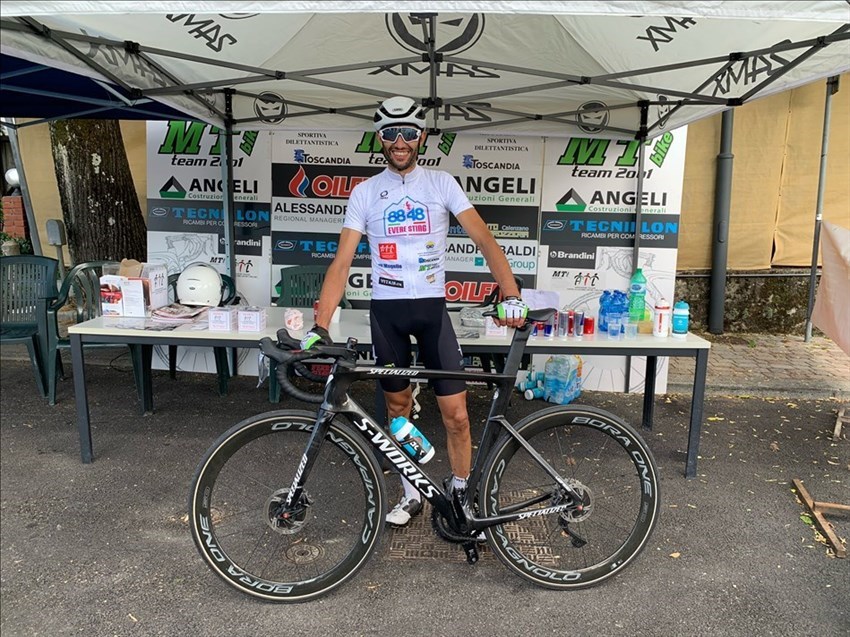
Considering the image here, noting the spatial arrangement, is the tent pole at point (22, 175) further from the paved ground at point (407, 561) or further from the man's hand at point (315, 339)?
the man's hand at point (315, 339)

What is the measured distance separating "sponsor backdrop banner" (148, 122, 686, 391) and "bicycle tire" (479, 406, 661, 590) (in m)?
2.57

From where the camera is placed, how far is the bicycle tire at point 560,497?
2.47 meters

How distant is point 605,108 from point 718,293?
3.62m

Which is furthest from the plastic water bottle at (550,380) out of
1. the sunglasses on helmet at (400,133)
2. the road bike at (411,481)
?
the sunglasses on helmet at (400,133)

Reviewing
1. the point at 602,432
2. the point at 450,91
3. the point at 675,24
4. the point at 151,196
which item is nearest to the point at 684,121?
the point at 675,24

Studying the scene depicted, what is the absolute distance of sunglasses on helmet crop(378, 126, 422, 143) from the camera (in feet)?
8.53

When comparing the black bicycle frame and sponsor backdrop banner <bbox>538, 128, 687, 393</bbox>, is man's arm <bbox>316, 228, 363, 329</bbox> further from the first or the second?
sponsor backdrop banner <bbox>538, 128, 687, 393</bbox>

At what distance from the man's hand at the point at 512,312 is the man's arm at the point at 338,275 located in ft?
2.53

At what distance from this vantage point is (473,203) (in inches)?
211

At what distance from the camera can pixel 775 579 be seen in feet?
8.71

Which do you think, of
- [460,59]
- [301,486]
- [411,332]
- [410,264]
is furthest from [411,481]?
[460,59]

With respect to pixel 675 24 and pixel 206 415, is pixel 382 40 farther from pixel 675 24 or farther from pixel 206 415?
pixel 206 415

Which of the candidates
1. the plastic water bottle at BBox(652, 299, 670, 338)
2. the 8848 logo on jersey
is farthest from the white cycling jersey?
the plastic water bottle at BBox(652, 299, 670, 338)

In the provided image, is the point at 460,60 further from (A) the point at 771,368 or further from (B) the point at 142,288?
(A) the point at 771,368
